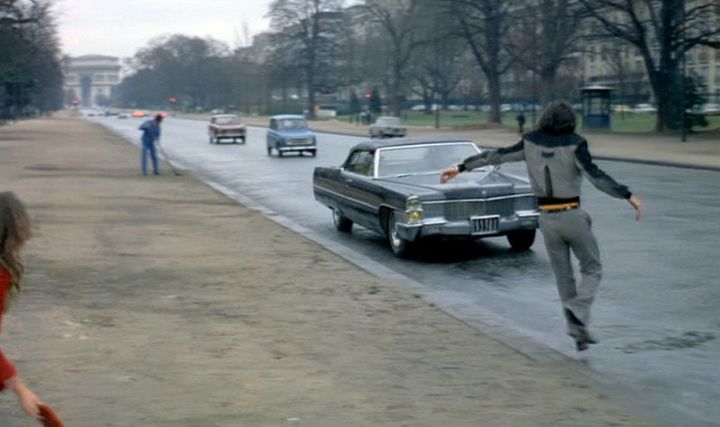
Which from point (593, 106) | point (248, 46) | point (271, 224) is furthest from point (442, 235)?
point (248, 46)

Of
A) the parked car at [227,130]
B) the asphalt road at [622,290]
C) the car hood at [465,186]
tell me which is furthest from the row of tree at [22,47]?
the car hood at [465,186]

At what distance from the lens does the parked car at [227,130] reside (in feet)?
175

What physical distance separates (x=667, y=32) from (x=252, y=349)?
4421 cm

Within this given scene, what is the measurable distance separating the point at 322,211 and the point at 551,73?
4208 cm

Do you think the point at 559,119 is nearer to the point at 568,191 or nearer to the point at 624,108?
the point at 568,191

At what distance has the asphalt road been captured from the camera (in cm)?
716

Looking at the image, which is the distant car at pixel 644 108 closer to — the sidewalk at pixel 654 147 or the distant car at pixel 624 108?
the distant car at pixel 624 108

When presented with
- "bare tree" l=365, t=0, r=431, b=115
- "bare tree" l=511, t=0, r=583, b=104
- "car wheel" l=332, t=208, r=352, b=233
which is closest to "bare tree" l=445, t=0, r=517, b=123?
"bare tree" l=511, t=0, r=583, b=104

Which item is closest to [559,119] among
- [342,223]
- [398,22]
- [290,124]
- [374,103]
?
[342,223]

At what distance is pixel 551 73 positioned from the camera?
194 feet

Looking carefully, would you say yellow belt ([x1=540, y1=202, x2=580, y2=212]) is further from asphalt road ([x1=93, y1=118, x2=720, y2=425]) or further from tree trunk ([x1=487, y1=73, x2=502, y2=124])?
tree trunk ([x1=487, y1=73, x2=502, y2=124])

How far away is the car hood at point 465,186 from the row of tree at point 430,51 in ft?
116

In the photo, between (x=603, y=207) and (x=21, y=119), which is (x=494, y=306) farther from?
(x=21, y=119)

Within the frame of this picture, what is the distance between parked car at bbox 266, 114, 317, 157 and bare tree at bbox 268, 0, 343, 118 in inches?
2334
